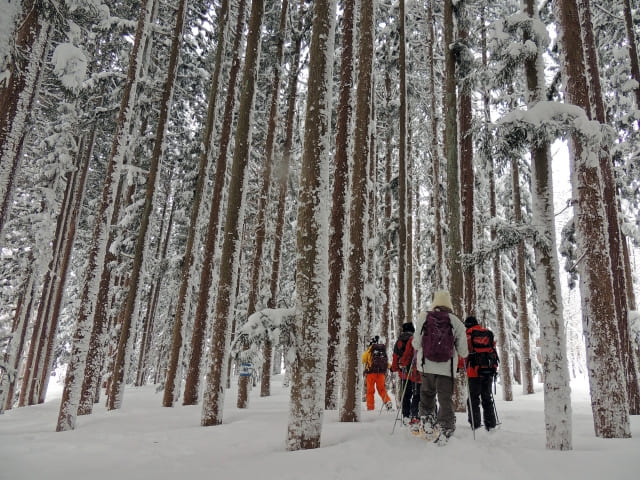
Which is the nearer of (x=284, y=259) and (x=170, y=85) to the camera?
(x=170, y=85)

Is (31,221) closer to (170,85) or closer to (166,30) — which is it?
(170,85)

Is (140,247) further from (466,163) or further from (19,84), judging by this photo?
(466,163)

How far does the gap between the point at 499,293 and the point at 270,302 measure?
11.2m

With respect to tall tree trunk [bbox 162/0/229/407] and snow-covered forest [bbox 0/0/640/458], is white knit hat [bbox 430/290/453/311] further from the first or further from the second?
tall tree trunk [bbox 162/0/229/407]

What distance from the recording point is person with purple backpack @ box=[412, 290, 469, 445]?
5699 mm

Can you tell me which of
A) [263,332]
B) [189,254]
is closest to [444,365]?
[263,332]

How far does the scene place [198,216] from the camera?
39.5 feet

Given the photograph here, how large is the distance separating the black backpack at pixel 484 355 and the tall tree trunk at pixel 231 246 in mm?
4891

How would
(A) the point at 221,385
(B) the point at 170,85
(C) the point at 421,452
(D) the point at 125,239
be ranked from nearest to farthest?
(C) the point at 421,452 < (A) the point at 221,385 < (B) the point at 170,85 < (D) the point at 125,239

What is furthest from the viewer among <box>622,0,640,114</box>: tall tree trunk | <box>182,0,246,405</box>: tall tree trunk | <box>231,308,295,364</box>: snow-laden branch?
<box>622,0,640,114</box>: tall tree trunk

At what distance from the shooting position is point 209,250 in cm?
931

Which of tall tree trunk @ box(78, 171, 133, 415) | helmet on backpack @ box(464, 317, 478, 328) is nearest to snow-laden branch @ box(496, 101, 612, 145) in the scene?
helmet on backpack @ box(464, 317, 478, 328)

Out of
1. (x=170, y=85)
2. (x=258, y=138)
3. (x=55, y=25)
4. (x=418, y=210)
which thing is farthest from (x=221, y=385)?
(x=418, y=210)

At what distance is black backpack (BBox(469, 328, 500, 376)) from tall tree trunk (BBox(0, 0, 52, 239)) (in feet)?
27.9
